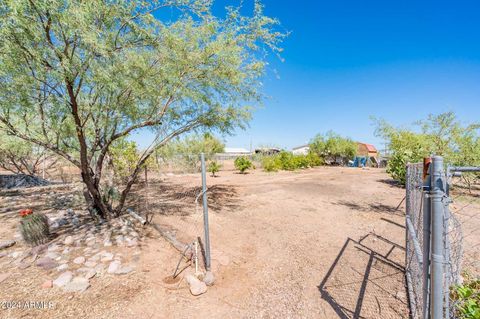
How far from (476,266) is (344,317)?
2471 millimetres

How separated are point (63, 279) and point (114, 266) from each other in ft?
2.00

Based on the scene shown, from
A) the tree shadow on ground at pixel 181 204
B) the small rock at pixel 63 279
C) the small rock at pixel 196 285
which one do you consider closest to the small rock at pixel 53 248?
the small rock at pixel 63 279

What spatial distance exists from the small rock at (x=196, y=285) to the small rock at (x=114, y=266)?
1.13 metres

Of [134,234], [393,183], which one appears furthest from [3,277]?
[393,183]

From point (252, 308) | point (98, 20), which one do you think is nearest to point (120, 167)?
point (98, 20)

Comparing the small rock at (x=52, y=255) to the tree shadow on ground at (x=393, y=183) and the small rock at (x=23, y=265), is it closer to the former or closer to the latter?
the small rock at (x=23, y=265)

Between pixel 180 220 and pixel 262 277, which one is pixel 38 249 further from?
pixel 262 277

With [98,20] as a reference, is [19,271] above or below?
below

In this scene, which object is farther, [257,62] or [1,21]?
[257,62]

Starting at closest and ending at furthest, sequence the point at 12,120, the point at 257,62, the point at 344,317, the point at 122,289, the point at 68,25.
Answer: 1. the point at 344,317
2. the point at 122,289
3. the point at 68,25
4. the point at 12,120
5. the point at 257,62

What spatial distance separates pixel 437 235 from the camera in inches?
49.1

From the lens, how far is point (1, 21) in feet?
9.62

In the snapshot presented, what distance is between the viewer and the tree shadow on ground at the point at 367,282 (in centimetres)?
250

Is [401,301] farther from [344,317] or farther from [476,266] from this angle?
[476,266]
